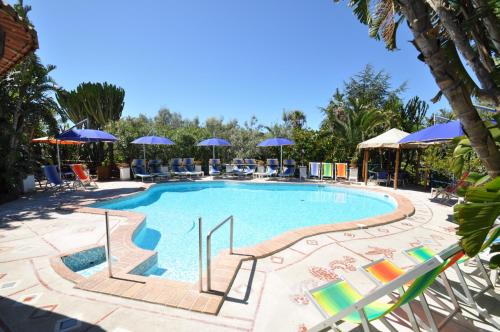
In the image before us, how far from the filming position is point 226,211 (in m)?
9.14

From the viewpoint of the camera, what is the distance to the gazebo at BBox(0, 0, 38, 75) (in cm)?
221

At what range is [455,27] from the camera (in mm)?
2189

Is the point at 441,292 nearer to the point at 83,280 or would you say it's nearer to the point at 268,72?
the point at 83,280

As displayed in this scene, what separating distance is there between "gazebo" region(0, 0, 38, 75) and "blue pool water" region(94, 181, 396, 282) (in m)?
3.63

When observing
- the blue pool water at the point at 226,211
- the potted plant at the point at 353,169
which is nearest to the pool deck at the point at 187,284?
the blue pool water at the point at 226,211

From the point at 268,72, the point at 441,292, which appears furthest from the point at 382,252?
the point at 268,72

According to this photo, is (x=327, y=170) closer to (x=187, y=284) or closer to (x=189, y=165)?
(x=189, y=165)

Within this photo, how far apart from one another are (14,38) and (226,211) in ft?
24.3

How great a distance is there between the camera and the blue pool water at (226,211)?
5.72 metres

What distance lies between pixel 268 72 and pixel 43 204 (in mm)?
20308

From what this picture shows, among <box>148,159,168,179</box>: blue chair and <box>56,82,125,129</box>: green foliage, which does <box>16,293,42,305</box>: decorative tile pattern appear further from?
<box>56,82,125,129</box>: green foliage

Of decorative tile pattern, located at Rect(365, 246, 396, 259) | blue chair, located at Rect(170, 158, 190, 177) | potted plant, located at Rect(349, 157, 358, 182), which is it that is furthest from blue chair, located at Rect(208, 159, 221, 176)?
decorative tile pattern, located at Rect(365, 246, 396, 259)

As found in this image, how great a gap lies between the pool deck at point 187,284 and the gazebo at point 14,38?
2718 mm

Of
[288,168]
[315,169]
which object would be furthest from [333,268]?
[288,168]
